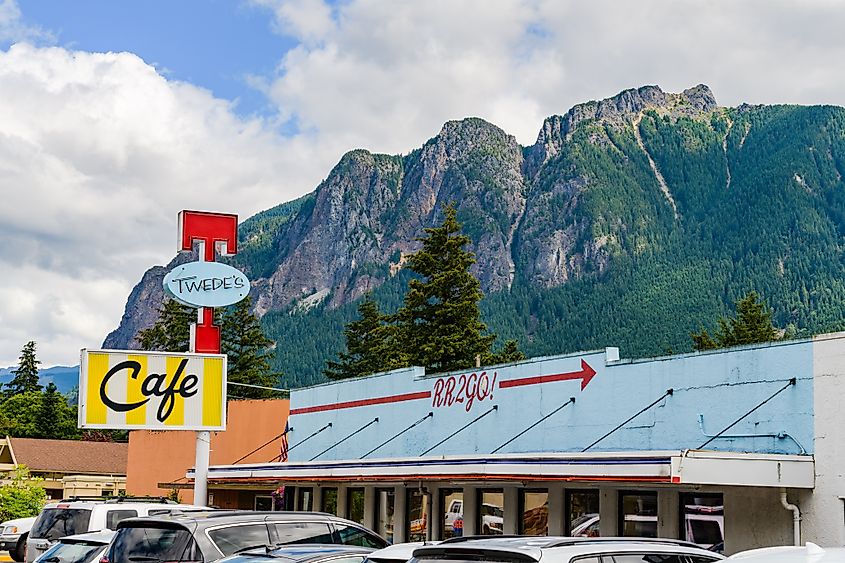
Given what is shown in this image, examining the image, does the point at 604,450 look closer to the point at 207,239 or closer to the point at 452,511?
the point at 452,511

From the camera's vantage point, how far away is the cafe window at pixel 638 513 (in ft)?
69.1

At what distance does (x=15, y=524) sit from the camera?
35.5m

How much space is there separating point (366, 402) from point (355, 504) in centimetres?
262

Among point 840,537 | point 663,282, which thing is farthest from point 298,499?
point 663,282

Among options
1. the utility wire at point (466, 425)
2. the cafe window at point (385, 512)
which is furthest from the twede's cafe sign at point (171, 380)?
the utility wire at point (466, 425)

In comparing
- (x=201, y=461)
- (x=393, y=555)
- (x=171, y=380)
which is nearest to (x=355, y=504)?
(x=201, y=461)

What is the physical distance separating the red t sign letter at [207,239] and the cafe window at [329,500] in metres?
4.57

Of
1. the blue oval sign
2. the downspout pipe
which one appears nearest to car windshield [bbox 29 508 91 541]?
the blue oval sign

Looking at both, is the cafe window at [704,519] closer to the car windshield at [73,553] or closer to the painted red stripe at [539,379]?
the painted red stripe at [539,379]

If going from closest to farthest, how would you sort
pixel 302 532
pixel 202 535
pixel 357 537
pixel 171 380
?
pixel 202 535 < pixel 302 532 < pixel 357 537 < pixel 171 380

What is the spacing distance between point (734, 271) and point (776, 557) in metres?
185

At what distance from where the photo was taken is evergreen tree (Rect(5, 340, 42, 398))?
400 feet

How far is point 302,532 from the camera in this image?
14.9m

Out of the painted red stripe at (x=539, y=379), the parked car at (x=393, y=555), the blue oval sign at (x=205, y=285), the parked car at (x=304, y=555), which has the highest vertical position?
the blue oval sign at (x=205, y=285)
